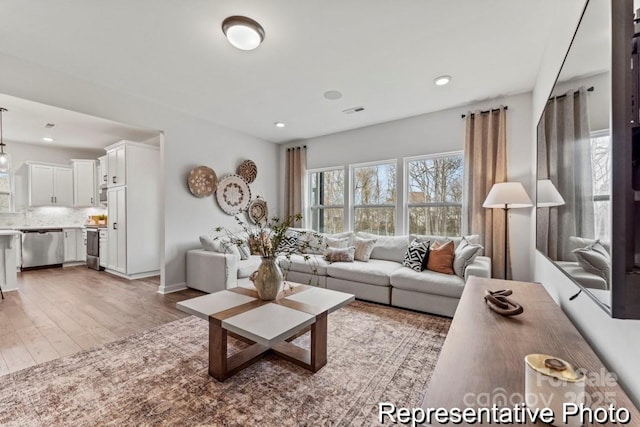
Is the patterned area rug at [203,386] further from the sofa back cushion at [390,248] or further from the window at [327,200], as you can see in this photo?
the window at [327,200]

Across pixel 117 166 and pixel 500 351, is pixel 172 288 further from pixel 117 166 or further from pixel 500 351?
pixel 500 351

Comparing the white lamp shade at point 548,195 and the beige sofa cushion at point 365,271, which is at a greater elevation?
the white lamp shade at point 548,195

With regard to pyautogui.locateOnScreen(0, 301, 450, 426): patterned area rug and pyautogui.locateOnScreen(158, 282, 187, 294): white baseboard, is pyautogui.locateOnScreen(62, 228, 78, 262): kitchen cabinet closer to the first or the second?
pyautogui.locateOnScreen(158, 282, 187, 294): white baseboard

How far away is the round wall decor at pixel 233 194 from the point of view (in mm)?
4805

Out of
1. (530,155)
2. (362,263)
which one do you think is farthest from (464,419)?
(530,155)

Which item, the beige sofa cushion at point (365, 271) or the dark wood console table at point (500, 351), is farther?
the beige sofa cushion at point (365, 271)

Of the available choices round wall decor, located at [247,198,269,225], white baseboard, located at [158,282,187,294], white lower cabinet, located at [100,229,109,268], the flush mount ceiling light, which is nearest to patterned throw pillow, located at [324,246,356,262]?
round wall decor, located at [247,198,269,225]

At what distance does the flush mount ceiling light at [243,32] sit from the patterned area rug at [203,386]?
2636mm

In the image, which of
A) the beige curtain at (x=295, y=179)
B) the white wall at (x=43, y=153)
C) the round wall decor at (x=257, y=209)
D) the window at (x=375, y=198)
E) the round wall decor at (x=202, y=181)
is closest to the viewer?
the round wall decor at (x=202, y=181)

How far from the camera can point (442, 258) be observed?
3340 millimetres

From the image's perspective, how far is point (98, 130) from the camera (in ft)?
16.3

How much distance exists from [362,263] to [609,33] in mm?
3366

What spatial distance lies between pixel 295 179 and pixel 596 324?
490 centimetres

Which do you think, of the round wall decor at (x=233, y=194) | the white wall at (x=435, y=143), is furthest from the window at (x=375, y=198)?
the round wall decor at (x=233, y=194)
